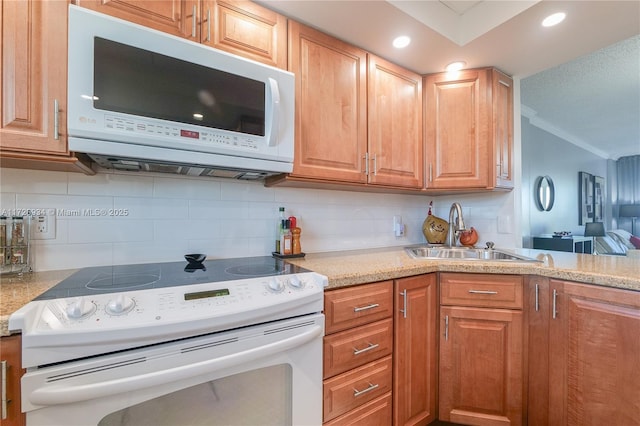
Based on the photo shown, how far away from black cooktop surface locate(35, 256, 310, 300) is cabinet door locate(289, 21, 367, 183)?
50 cm

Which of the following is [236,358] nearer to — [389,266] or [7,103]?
[389,266]

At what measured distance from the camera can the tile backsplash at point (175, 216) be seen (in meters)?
1.17

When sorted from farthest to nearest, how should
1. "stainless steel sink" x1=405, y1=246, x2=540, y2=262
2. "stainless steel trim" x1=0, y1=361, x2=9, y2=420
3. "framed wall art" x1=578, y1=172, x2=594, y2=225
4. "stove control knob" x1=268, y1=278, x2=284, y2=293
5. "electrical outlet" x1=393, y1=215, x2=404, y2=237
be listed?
"framed wall art" x1=578, y1=172, x2=594, y2=225 → "electrical outlet" x1=393, y1=215, x2=404, y2=237 → "stainless steel sink" x1=405, y1=246, x2=540, y2=262 → "stove control knob" x1=268, y1=278, x2=284, y2=293 → "stainless steel trim" x1=0, y1=361, x2=9, y2=420

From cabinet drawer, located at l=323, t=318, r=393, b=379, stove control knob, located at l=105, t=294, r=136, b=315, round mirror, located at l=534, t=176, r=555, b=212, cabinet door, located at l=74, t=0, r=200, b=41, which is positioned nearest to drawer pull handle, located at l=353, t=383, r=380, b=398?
cabinet drawer, located at l=323, t=318, r=393, b=379

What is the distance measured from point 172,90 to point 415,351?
5.16ft

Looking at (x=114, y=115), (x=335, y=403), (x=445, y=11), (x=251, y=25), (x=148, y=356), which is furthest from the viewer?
(x=445, y=11)

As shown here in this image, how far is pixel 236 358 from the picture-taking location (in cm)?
87

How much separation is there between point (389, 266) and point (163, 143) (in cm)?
109

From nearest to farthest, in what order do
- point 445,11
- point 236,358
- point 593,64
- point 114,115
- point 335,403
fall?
point 236,358, point 114,115, point 335,403, point 445,11, point 593,64

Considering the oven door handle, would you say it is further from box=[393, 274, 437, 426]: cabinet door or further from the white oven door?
box=[393, 274, 437, 426]: cabinet door

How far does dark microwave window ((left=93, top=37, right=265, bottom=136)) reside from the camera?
977 millimetres

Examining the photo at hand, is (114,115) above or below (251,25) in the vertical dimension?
below

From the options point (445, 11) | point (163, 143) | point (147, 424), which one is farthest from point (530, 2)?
point (147, 424)

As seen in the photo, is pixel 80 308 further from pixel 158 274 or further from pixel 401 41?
pixel 401 41
